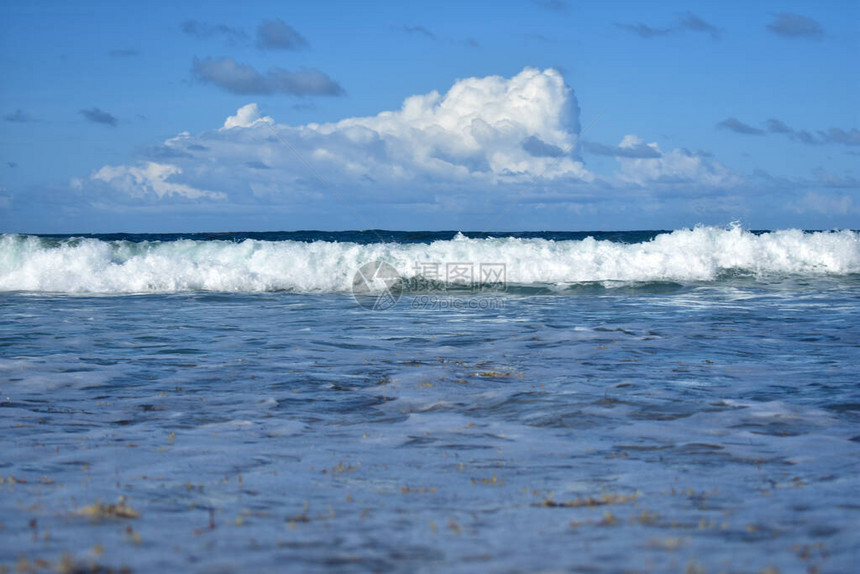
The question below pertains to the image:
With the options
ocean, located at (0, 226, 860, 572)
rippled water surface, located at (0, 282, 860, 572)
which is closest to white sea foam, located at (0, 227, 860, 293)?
ocean, located at (0, 226, 860, 572)

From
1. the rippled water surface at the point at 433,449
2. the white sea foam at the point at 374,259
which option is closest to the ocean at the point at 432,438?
the rippled water surface at the point at 433,449

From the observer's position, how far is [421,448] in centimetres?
621

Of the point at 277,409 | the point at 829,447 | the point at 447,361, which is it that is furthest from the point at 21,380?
the point at 829,447

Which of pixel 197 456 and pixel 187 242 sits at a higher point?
pixel 187 242

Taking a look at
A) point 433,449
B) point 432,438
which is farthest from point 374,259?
point 433,449

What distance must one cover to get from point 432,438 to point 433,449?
38 centimetres

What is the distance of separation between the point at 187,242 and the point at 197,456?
26.1 metres

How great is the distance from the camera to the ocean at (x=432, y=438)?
3914 millimetres

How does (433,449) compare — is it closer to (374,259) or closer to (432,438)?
(432,438)

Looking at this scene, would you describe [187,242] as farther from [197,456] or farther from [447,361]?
[197,456]

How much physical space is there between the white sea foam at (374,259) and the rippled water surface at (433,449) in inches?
424

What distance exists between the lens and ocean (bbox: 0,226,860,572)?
3.91 metres

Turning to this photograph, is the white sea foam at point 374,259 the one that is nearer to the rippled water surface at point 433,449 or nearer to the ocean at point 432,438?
the ocean at point 432,438

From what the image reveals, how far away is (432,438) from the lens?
656 centimetres
